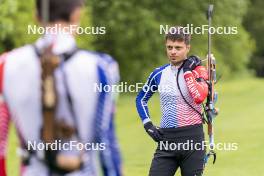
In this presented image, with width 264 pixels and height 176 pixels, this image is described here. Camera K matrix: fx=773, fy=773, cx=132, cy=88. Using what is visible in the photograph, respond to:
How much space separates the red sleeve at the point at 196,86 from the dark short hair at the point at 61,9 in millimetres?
3163

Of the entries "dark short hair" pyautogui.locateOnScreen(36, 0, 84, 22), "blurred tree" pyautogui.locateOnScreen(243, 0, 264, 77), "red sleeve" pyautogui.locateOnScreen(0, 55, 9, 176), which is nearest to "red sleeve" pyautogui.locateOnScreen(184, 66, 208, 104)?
"red sleeve" pyautogui.locateOnScreen(0, 55, 9, 176)

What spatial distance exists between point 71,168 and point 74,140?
0.12 m

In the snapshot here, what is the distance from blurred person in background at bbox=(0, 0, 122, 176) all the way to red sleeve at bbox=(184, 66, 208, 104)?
2959 mm

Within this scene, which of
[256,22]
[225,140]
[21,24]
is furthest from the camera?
[256,22]

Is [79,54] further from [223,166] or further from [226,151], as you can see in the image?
[226,151]

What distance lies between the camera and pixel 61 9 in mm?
3262

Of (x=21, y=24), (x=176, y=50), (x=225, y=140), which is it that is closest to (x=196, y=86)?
(x=176, y=50)

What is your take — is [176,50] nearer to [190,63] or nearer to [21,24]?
[190,63]

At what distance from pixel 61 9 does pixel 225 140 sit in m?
14.7

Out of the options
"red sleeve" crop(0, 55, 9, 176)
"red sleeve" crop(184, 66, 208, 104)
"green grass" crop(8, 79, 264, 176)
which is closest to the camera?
"red sleeve" crop(0, 55, 9, 176)

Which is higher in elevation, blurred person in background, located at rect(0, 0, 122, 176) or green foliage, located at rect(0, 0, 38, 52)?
blurred person in background, located at rect(0, 0, 122, 176)

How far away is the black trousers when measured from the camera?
21.1 feet

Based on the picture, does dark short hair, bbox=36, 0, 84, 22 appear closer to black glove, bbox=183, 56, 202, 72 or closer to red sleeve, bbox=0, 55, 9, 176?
red sleeve, bbox=0, 55, 9, 176

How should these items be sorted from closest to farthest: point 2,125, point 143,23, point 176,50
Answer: point 2,125 < point 176,50 < point 143,23
